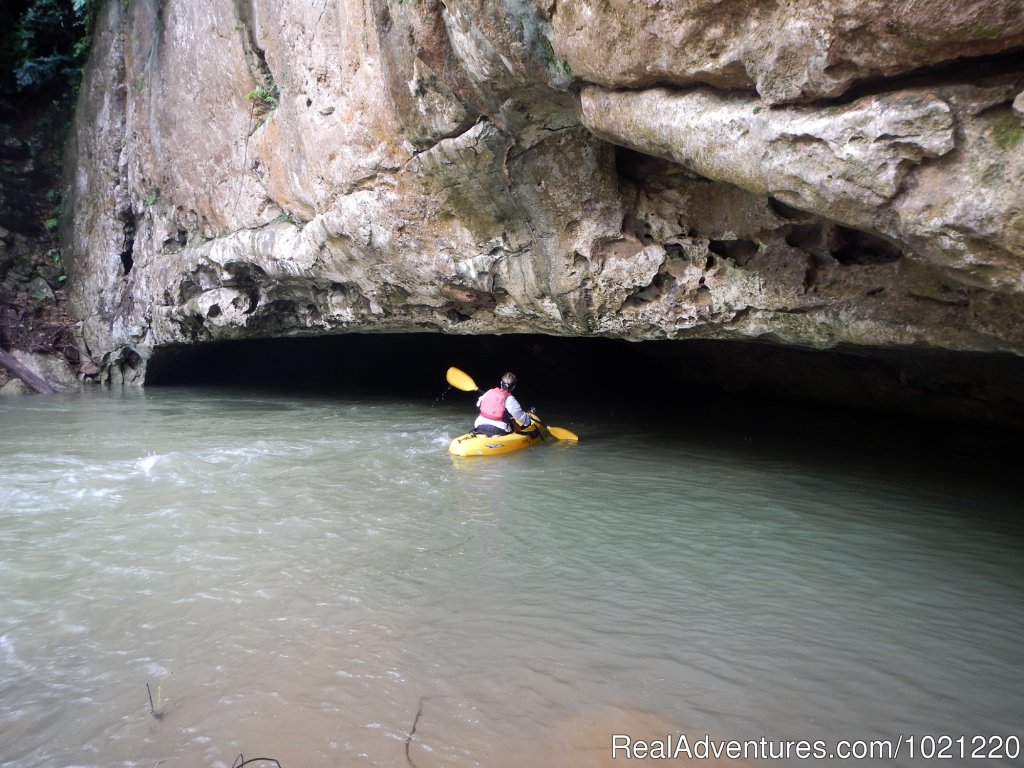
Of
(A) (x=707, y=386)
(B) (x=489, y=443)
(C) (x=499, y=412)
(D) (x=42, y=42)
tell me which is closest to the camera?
(B) (x=489, y=443)

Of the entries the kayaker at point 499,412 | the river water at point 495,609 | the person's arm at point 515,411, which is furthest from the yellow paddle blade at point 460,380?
the river water at point 495,609

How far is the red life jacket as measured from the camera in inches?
348

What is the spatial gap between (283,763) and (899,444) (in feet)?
28.9

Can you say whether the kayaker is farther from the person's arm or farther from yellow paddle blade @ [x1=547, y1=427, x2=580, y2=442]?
yellow paddle blade @ [x1=547, y1=427, x2=580, y2=442]

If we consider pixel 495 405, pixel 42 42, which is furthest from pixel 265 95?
pixel 42 42

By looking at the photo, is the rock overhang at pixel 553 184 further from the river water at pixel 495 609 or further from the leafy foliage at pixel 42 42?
the leafy foliage at pixel 42 42

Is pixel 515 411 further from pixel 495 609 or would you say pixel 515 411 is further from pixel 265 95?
pixel 265 95

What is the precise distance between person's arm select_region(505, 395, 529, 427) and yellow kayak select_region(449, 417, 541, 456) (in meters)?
0.10

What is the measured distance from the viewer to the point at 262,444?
900cm

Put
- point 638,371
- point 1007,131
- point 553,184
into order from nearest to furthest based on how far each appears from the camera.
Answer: point 1007,131, point 553,184, point 638,371

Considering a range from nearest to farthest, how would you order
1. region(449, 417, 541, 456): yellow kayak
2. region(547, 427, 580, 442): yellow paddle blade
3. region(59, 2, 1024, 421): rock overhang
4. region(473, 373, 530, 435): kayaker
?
region(59, 2, 1024, 421): rock overhang, region(449, 417, 541, 456): yellow kayak, region(473, 373, 530, 435): kayaker, region(547, 427, 580, 442): yellow paddle blade

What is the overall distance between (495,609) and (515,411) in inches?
199

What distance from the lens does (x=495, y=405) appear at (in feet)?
29.1

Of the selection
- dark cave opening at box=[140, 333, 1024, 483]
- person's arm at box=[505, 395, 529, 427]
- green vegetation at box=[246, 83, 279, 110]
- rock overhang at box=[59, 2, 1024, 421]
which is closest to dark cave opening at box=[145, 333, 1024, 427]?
dark cave opening at box=[140, 333, 1024, 483]
